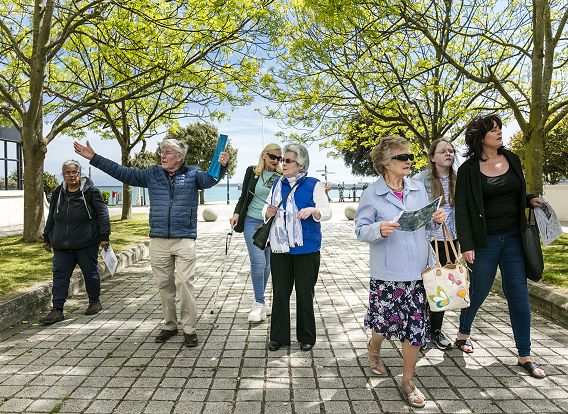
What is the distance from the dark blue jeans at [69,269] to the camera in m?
5.09

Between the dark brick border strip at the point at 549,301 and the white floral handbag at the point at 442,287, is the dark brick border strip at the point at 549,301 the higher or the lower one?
the lower one

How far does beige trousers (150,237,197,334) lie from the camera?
428cm

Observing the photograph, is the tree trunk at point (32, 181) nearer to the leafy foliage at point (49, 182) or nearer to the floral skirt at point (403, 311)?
the floral skirt at point (403, 311)

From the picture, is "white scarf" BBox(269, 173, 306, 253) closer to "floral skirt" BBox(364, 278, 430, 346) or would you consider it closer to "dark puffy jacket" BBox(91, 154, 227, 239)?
"dark puffy jacket" BBox(91, 154, 227, 239)

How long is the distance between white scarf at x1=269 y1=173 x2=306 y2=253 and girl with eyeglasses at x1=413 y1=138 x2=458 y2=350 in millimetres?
1320

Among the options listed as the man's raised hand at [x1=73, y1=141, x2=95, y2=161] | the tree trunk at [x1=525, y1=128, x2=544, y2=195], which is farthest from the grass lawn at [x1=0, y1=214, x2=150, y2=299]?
the tree trunk at [x1=525, y1=128, x2=544, y2=195]

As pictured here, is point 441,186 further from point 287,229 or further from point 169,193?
point 169,193

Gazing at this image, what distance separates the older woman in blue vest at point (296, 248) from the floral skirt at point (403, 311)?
3.09 feet

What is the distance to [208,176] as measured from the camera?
14.3ft

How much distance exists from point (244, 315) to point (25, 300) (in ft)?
8.73

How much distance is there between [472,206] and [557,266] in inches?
170

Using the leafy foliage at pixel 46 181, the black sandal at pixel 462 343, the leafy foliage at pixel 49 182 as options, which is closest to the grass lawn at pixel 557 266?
the black sandal at pixel 462 343

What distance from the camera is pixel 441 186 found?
4.16 metres

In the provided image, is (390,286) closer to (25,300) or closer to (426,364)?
(426,364)
